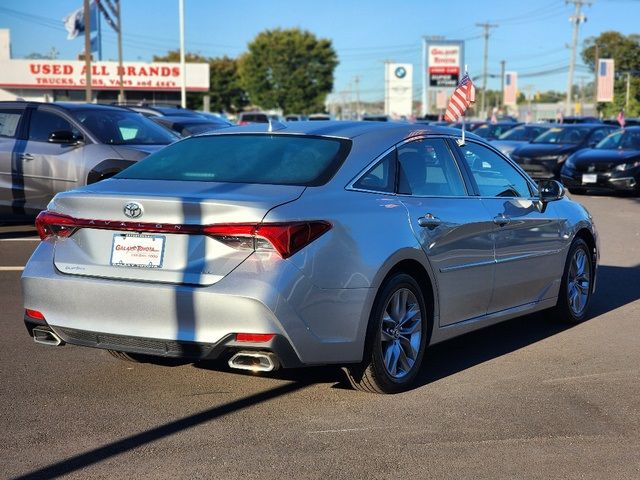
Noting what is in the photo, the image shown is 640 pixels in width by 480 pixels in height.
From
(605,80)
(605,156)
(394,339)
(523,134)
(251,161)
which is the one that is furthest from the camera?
(605,80)

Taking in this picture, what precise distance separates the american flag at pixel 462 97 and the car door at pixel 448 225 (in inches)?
96.8

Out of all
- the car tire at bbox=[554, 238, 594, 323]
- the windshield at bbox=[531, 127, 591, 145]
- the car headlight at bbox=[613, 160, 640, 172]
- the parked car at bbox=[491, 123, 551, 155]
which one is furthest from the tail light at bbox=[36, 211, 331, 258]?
the parked car at bbox=[491, 123, 551, 155]

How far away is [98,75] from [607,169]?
1855 inches

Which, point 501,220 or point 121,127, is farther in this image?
point 121,127

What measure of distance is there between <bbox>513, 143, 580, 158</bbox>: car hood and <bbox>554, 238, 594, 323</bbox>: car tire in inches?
675

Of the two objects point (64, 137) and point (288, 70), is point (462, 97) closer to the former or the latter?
point (64, 137)

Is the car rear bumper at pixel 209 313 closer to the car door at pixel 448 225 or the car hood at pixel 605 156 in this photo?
the car door at pixel 448 225

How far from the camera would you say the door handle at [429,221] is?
5.84m

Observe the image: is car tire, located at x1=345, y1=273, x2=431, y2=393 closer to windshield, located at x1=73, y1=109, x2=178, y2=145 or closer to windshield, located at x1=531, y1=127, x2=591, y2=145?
windshield, located at x1=73, y1=109, x2=178, y2=145

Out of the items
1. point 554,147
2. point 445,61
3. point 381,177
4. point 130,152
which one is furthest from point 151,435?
point 445,61

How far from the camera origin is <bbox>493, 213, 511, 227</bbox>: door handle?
6648mm

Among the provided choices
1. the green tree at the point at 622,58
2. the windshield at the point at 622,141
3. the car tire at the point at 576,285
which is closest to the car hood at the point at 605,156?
the windshield at the point at 622,141

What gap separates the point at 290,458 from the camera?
462 centimetres

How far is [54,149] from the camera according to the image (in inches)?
496
